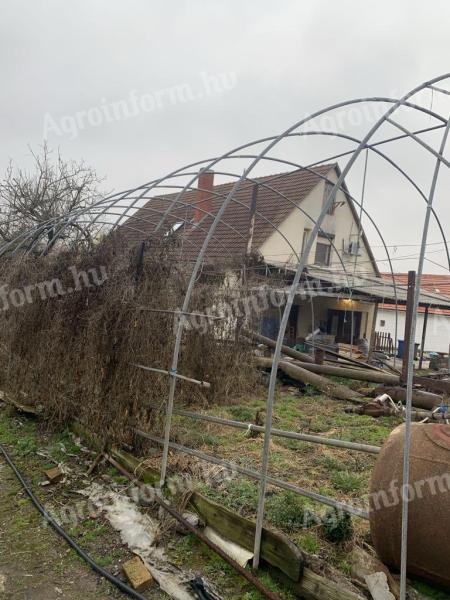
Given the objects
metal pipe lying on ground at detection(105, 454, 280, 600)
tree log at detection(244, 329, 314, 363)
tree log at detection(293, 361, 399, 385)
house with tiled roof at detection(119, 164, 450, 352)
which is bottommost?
metal pipe lying on ground at detection(105, 454, 280, 600)

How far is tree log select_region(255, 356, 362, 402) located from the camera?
9648mm

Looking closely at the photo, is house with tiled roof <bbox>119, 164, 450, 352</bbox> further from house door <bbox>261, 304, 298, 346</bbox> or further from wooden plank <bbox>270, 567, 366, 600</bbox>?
wooden plank <bbox>270, 567, 366, 600</bbox>

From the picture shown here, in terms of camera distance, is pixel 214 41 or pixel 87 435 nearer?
pixel 87 435

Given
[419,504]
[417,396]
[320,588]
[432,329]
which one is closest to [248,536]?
[320,588]

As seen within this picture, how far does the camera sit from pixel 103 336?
5.37 meters

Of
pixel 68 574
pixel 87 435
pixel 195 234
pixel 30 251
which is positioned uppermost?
pixel 195 234

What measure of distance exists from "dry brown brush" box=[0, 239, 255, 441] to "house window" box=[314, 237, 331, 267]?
13.6 meters

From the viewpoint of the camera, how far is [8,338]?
7.90 metres

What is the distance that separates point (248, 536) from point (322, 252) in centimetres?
1904

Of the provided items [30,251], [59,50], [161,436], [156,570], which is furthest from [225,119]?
[156,570]

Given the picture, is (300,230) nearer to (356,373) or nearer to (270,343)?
(270,343)

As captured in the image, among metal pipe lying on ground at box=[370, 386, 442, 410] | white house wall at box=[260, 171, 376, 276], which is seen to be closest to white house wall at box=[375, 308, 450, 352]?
white house wall at box=[260, 171, 376, 276]

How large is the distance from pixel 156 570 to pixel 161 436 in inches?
83.2

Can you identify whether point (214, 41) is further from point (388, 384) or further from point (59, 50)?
point (388, 384)
